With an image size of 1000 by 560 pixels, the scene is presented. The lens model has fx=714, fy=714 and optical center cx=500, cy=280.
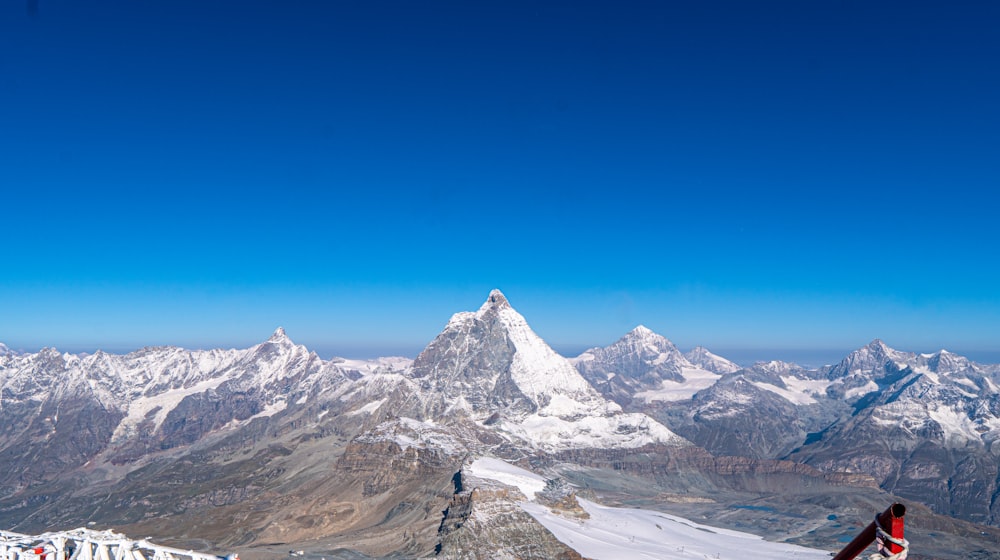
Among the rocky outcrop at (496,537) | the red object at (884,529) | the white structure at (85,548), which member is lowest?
the rocky outcrop at (496,537)

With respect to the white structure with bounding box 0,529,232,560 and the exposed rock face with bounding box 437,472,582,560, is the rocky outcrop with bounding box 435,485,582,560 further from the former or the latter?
the white structure with bounding box 0,529,232,560

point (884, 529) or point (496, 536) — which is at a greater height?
point (884, 529)

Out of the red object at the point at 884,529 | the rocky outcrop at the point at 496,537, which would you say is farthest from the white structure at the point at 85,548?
the rocky outcrop at the point at 496,537

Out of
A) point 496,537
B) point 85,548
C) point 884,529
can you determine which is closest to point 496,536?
point 496,537

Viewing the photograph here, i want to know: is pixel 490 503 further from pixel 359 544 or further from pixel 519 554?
pixel 359 544

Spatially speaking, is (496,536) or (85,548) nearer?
(85,548)

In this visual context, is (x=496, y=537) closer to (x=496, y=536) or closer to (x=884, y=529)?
(x=496, y=536)

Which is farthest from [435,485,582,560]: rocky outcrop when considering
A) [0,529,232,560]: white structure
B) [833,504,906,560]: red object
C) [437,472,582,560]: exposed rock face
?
[833,504,906,560]: red object

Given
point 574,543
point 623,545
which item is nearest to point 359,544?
point 574,543

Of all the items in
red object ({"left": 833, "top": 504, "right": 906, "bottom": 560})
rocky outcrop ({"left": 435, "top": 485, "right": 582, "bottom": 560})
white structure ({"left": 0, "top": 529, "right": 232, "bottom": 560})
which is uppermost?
red object ({"left": 833, "top": 504, "right": 906, "bottom": 560})

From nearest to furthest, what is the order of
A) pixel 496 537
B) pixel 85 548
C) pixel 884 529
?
pixel 884 529 < pixel 85 548 < pixel 496 537

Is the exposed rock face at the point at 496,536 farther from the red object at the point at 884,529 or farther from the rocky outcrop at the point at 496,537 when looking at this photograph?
the red object at the point at 884,529

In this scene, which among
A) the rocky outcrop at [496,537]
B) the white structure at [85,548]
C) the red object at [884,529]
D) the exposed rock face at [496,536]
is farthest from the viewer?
the exposed rock face at [496,536]
